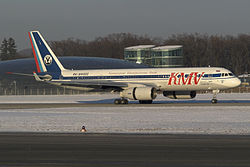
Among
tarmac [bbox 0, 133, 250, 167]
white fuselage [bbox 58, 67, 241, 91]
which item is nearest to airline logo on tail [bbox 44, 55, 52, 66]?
white fuselage [bbox 58, 67, 241, 91]

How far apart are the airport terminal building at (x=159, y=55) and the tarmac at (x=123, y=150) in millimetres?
130690

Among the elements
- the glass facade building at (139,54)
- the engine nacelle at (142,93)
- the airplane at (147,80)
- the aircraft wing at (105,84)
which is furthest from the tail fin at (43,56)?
the glass facade building at (139,54)

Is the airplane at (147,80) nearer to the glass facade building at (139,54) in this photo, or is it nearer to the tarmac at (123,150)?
the tarmac at (123,150)

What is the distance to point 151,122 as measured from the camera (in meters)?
32.0

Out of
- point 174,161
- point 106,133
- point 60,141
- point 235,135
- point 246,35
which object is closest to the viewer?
point 174,161

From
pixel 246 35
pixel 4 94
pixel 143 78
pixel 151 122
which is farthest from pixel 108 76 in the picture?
pixel 246 35

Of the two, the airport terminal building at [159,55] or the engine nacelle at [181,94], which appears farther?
the airport terminal building at [159,55]

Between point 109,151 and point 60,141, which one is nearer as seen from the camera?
point 109,151

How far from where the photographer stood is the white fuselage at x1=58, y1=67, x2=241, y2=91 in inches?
2041

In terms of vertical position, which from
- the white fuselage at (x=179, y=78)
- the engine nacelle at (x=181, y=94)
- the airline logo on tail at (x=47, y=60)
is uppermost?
the airline logo on tail at (x=47, y=60)

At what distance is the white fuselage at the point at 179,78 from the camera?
51.8 m

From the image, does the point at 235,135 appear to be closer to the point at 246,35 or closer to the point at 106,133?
the point at 106,133

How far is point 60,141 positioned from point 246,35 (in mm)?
166566

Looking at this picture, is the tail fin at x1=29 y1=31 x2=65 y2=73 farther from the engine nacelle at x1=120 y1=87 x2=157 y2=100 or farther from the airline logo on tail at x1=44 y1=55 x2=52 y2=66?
the engine nacelle at x1=120 y1=87 x2=157 y2=100
